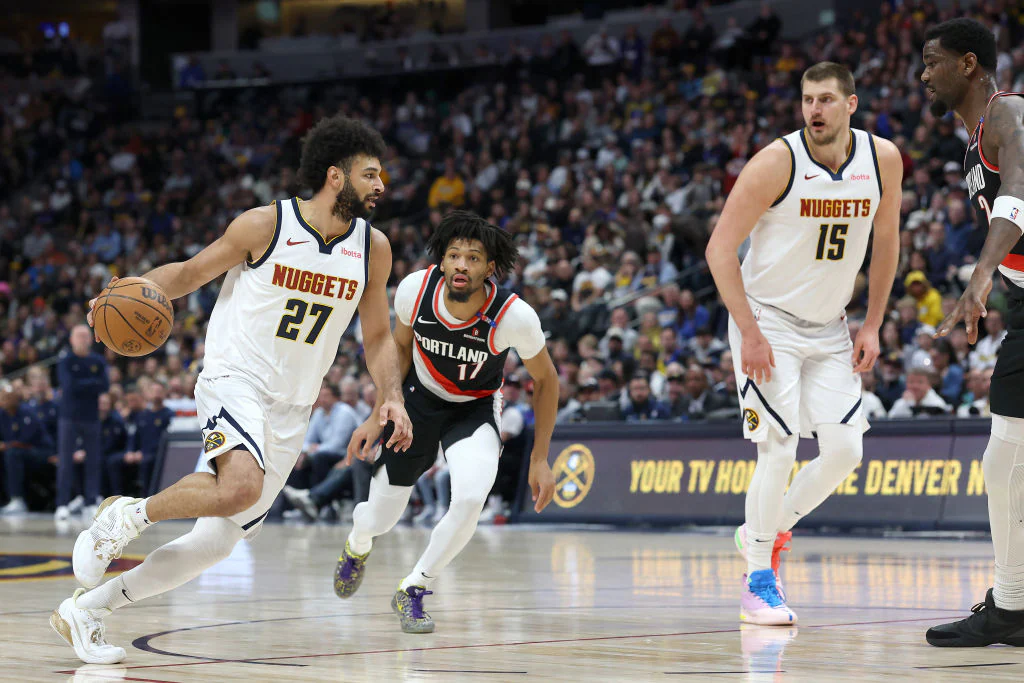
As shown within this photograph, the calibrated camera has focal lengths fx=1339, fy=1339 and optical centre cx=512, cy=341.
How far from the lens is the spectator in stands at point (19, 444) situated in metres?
18.1

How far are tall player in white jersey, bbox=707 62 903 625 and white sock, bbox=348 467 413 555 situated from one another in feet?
5.71

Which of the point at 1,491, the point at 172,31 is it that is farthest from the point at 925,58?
the point at 172,31

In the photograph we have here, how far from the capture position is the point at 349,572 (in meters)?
7.02

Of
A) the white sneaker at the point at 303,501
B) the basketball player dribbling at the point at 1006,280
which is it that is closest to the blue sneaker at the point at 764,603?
the basketball player dribbling at the point at 1006,280

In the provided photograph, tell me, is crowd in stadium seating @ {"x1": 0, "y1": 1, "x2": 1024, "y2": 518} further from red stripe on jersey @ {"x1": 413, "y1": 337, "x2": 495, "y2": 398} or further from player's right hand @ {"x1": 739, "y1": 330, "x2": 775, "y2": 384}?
red stripe on jersey @ {"x1": 413, "y1": 337, "x2": 495, "y2": 398}

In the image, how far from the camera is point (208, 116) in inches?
1231

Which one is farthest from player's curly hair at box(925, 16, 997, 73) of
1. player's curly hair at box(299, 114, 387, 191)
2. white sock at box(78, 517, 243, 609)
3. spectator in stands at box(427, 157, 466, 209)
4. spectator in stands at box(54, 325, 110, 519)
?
spectator in stands at box(427, 157, 466, 209)

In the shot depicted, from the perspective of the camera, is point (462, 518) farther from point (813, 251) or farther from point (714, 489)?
point (714, 489)

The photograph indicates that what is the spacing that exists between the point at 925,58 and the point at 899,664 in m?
2.51

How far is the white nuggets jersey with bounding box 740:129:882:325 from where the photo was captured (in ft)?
21.3

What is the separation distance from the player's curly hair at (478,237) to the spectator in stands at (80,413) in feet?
34.4

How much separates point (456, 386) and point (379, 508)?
741mm

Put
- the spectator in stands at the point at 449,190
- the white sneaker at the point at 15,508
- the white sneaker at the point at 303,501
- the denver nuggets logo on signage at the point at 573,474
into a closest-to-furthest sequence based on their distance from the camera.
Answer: the denver nuggets logo on signage at the point at 573,474 → the white sneaker at the point at 303,501 → the white sneaker at the point at 15,508 → the spectator in stands at the point at 449,190

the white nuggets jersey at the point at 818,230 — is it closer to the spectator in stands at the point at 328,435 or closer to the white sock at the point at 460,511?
the white sock at the point at 460,511
